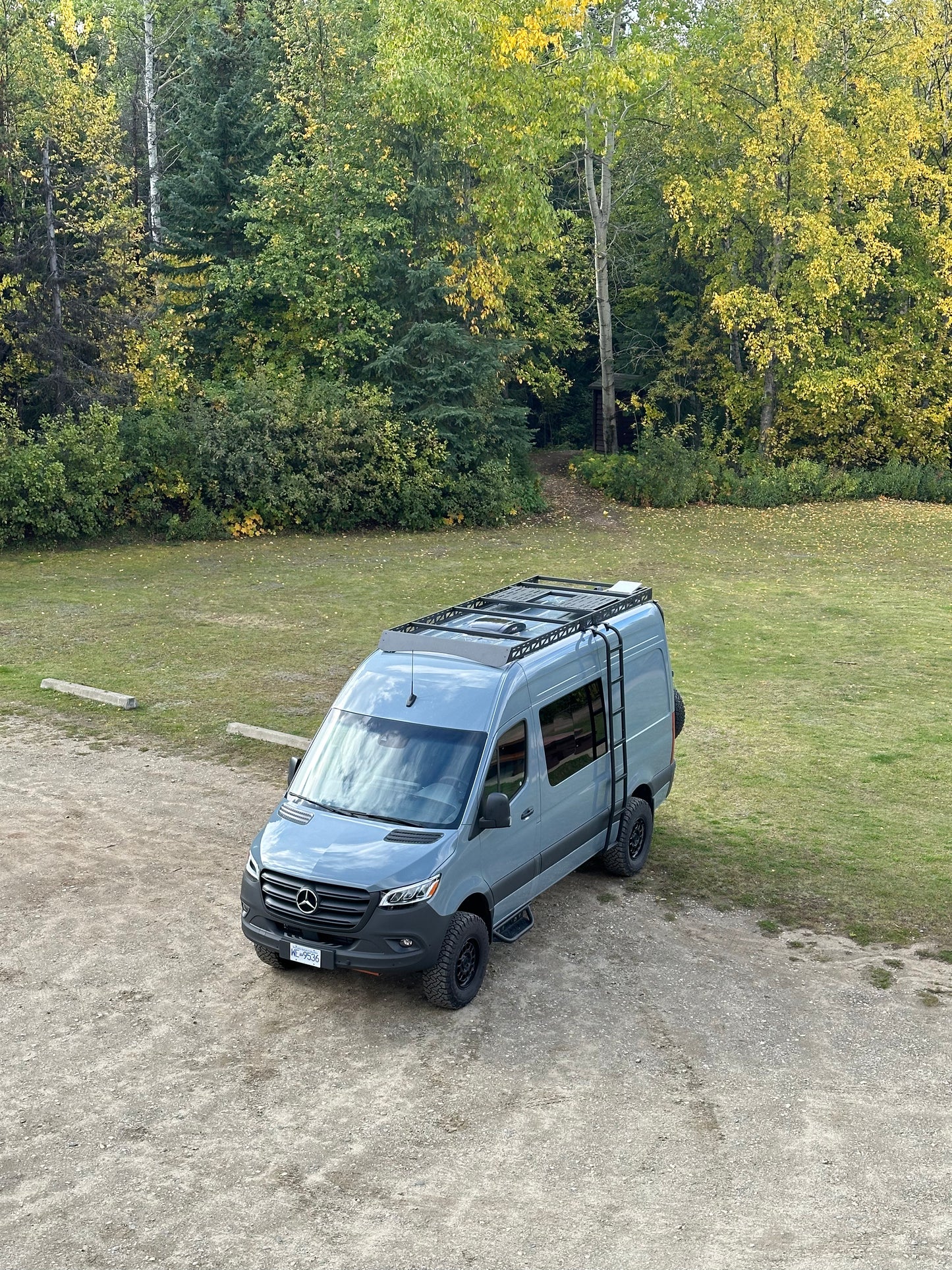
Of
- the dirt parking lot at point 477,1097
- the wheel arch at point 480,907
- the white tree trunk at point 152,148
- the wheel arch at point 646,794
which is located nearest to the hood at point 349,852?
the wheel arch at point 480,907

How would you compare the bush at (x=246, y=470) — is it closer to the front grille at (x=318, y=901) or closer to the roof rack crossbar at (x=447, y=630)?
the roof rack crossbar at (x=447, y=630)

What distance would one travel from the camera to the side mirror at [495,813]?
9.53m

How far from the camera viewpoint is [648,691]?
12398mm

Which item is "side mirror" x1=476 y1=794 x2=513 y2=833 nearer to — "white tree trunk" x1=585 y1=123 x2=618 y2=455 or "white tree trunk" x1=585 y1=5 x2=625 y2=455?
"white tree trunk" x1=585 y1=5 x2=625 y2=455

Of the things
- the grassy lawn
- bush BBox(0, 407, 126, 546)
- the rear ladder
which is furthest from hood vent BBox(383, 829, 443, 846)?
bush BBox(0, 407, 126, 546)

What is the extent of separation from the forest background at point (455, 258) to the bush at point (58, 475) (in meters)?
0.09

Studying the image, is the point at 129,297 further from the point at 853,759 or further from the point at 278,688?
the point at 853,759

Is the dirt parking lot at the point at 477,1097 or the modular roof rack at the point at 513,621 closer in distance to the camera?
the dirt parking lot at the point at 477,1097

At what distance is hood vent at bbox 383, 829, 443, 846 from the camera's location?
9.48 metres

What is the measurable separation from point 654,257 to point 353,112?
43.0 feet

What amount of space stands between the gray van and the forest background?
20292 millimetres

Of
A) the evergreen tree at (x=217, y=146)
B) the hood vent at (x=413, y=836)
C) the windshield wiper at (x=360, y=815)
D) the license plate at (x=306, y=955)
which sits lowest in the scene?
the license plate at (x=306, y=955)

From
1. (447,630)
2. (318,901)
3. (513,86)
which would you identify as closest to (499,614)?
(447,630)

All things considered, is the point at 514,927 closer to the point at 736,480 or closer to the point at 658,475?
the point at 658,475
